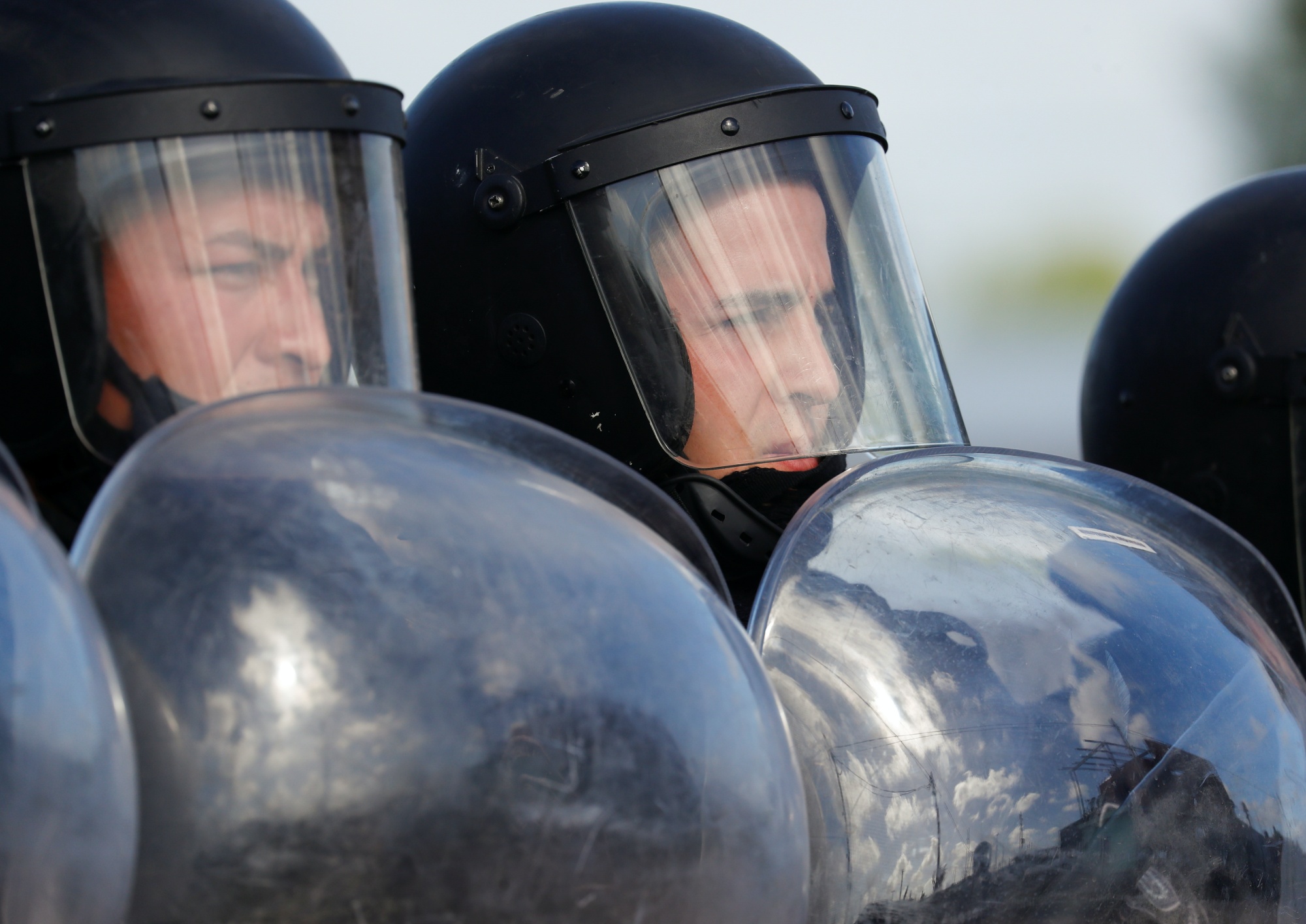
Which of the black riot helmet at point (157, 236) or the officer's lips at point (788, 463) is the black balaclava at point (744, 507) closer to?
the officer's lips at point (788, 463)

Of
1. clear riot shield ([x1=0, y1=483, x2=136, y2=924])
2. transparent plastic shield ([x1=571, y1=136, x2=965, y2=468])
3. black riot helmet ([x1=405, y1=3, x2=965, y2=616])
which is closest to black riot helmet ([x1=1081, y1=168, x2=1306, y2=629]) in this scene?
black riot helmet ([x1=405, y1=3, x2=965, y2=616])

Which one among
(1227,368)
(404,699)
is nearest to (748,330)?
(404,699)

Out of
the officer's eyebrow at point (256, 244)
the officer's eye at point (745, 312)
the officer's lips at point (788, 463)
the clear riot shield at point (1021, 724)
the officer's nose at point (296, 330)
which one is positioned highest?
the officer's eyebrow at point (256, 244)

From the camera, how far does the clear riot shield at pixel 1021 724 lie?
42.6 inches

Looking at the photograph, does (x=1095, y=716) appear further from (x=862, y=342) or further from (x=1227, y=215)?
(x=1227, y=215)

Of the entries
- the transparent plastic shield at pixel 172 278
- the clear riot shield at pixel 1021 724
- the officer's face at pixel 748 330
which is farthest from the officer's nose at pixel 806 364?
the transparent plastic shield at pixel 172 278

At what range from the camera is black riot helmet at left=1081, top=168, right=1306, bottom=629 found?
2.67 m

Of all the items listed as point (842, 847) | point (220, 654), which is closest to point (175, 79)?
point (220, 654)

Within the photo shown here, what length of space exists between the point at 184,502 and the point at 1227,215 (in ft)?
8.37

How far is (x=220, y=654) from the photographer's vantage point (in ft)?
2.41

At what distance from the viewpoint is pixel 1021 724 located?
3.67ft

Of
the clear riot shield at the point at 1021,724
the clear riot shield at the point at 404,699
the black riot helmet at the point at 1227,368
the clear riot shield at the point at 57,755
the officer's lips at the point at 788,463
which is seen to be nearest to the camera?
the clear riot shield at the point at 57,755

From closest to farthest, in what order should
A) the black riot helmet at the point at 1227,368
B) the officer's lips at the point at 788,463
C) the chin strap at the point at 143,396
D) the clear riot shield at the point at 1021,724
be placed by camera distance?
1. the clear riot shield at the point at 1021,724
2. the chin strap at the point at 143,396
3. the officer's lips at the point at 788,463
4. the black riot helmet at the point at 1227,368

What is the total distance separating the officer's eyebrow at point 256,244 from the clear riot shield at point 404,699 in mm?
425
